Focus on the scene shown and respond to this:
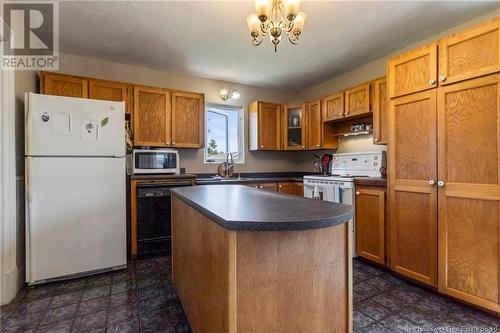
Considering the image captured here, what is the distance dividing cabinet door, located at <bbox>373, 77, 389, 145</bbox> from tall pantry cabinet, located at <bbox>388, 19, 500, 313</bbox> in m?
0.49

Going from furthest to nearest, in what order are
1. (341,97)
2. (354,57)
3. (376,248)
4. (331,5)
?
(341,97) < (354,57) < (376,248) < (331,5)

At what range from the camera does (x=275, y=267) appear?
1.05 m

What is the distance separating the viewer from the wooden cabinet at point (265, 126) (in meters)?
4.05

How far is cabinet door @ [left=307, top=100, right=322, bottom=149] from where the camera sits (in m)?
3.83

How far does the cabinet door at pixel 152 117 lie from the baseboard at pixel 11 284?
64.9 inches

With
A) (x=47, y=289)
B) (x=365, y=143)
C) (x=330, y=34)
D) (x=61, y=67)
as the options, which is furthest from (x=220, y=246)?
(x=61, y=67)

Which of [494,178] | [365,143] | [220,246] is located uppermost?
[365,143]

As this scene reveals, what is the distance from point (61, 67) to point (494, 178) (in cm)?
438

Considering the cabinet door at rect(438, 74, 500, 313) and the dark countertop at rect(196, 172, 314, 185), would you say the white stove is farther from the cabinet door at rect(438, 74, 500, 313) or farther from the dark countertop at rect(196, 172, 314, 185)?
the cabinet door at rect(438, 74, 500, 313)

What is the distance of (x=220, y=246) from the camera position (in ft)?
3.48

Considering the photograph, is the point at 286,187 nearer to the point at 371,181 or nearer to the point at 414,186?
the point at 371,181

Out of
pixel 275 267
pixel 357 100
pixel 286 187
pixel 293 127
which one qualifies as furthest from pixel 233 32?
pixel 275 267

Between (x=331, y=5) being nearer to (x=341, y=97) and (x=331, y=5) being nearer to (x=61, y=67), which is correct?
(x=341, y=97)

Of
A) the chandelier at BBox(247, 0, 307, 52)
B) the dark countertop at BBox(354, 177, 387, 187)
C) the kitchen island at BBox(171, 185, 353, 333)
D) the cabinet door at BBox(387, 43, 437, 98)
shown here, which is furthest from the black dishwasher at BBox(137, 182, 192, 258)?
the cabinet door at BBox(387, 43, 437, 98)
